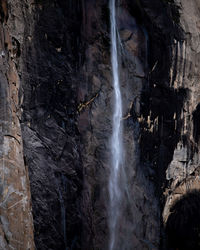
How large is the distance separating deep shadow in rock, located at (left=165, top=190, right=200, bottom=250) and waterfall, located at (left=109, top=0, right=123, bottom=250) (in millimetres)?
650

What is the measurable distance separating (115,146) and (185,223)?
131cm

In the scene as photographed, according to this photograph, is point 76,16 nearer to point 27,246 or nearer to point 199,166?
point 199,166

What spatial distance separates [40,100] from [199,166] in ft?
6.93

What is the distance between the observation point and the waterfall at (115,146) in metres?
2.73

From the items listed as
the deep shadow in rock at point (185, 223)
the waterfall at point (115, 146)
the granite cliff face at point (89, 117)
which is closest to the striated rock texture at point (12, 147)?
the granite cliff face at point (89, 117)

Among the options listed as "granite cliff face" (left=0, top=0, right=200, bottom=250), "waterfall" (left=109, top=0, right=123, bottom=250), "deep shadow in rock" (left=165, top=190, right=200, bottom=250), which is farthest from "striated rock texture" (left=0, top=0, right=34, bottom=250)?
"deep shadow in rock" (left=165, top=190, right=200, bottom=250)

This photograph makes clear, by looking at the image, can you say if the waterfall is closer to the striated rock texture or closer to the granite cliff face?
the granite cliff face

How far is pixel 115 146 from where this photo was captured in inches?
114

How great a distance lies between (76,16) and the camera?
8.98 ft

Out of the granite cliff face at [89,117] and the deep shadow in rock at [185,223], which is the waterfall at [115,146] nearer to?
the granite cliff face at [89,117]

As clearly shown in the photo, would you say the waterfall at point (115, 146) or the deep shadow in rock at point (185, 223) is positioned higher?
the waterfall at point (115, 146)

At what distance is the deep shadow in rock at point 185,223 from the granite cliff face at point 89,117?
10cm

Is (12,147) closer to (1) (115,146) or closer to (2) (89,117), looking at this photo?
(2) (89,117)

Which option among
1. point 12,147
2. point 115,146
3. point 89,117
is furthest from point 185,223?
point 12,147
